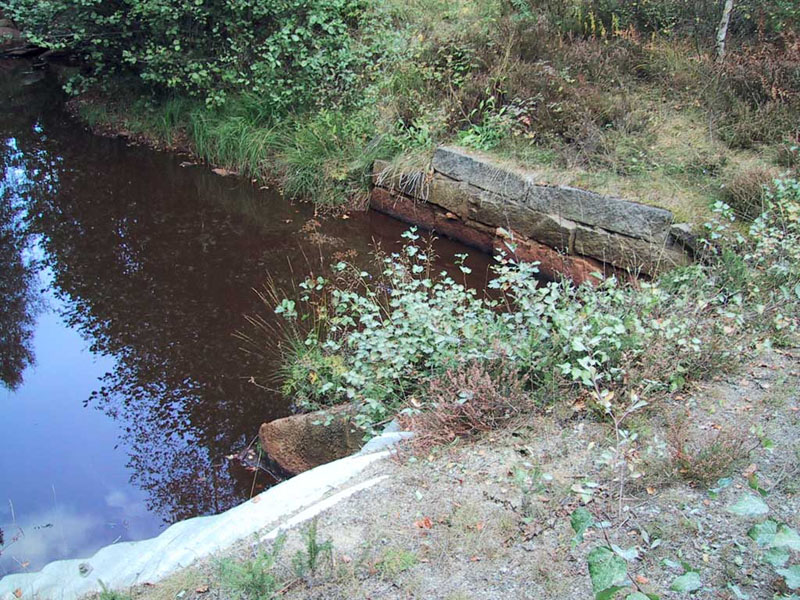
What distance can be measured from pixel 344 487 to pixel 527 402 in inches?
40.8

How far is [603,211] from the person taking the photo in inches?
257

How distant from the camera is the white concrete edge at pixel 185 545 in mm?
3111

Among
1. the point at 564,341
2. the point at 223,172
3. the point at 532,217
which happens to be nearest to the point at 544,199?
the point at 532,217

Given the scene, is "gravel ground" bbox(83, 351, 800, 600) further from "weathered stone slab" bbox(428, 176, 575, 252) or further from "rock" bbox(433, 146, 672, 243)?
"weathered stone slab" bbox(428, 176, 575, 252)

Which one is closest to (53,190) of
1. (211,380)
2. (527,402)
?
(211,380)

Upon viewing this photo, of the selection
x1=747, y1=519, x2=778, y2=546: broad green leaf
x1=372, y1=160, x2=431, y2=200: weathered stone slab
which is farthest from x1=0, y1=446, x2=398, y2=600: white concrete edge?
x1=372, y1=160, x2=431, y2=200: weathered stone slab

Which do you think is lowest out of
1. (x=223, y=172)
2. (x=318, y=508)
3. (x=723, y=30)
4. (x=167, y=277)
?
(x=223, y=172)

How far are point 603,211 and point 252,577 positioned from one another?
16.7 feet

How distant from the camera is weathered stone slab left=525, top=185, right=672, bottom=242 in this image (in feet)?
20.5

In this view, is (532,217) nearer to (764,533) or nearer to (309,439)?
(309,439)

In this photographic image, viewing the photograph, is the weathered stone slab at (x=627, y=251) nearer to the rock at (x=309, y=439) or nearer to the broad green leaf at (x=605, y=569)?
the rock at (x=309, y=439)

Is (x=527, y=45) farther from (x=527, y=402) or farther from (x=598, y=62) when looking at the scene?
(x=527, y=402)

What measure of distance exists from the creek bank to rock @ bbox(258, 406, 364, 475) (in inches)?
90.3

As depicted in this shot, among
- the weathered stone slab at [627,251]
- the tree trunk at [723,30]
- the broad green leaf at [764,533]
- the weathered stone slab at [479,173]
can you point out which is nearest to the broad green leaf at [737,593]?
the broad green leaf at [764,533]
